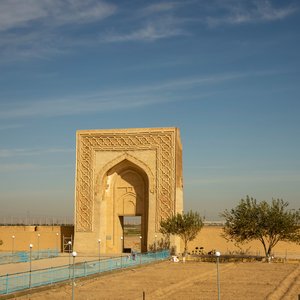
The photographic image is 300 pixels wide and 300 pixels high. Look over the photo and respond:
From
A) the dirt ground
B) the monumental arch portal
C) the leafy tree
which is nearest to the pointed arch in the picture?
the monumental arch portal

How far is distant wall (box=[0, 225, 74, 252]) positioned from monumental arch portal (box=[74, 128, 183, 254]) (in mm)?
4106

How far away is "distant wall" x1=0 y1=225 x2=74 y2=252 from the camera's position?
133ft

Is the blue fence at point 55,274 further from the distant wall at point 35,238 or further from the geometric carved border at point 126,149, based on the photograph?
the distant wall at point 35,238

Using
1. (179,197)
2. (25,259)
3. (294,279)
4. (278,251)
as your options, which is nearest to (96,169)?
(179,197)

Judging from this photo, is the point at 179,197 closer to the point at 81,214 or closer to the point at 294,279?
the point at 81,214

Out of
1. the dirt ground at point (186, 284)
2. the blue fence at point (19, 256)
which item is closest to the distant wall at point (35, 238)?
the blue fence at point (19, 256)

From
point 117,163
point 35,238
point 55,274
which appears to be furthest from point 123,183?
point 55,274

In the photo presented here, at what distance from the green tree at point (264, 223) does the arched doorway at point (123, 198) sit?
6761 mm

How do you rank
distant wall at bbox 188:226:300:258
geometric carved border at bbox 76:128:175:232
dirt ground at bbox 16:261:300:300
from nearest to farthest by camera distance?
dirt ground at bbox 16:261:300:300 < geometric carved border at bbox 76:128:175:232 < distant wall at bbox 188:226:300:258

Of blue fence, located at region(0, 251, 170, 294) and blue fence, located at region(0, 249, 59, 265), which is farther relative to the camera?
blue fence, located at region(0, 249, 59, 265)

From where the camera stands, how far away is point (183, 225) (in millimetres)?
34281

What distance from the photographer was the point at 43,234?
Result: 134ft

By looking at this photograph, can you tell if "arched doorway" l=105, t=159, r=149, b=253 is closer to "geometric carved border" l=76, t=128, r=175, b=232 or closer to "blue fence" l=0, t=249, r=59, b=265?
"geometric carved border" l=76, t=128, r=175, b=232

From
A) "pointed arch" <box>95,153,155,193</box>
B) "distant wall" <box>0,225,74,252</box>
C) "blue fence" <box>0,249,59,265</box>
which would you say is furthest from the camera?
"distant wall" <box>0,225,74,252</box>
